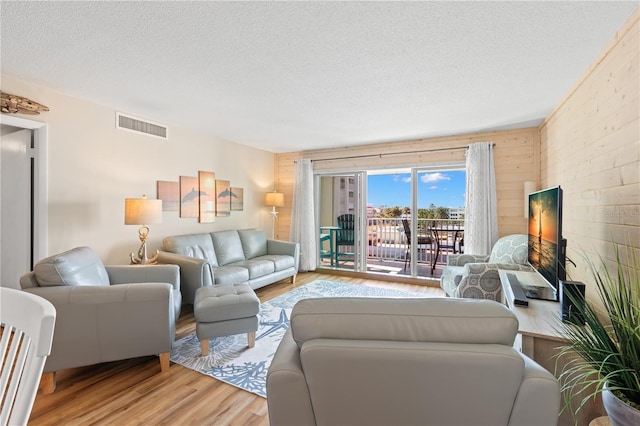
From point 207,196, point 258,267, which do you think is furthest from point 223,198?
point 258,267

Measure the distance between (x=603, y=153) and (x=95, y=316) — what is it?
3.63 m

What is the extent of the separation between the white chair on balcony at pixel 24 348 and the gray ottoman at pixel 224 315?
1.57 m

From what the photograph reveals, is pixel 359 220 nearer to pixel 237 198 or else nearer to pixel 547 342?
pixel 237 198

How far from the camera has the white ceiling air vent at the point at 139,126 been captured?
3.24 meters

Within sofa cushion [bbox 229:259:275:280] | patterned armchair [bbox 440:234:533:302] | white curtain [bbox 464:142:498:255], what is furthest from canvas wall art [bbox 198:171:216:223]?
white curtain [bbox 464:142:498:255]

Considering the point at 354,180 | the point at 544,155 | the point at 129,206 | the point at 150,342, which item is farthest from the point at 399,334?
the point at 354,180

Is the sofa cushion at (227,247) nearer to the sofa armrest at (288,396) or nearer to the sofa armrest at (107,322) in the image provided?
the sofa armrest at (107,322)

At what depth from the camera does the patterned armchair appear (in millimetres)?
2588

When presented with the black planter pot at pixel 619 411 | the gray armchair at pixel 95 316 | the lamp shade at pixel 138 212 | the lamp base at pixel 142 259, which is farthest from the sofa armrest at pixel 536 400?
the lamp base at pixel 142 259

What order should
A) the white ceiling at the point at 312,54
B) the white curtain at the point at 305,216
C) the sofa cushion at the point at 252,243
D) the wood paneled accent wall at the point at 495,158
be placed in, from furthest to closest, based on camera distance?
the white curtain at the point at 305,216 < the sofa cushion at the point at 252,243 < the wood paneled accent wall at the point at 495,158 < the white ceiling at the point at 312,54

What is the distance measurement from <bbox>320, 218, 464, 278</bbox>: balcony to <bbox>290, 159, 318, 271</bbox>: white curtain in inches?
17.3

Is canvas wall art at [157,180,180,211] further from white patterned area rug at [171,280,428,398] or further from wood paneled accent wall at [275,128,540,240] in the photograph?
wood paneled accent wall at [275,128,540,240]

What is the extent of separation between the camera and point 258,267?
3787mm

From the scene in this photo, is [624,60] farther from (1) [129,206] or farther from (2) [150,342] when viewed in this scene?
(1) [129,206]
